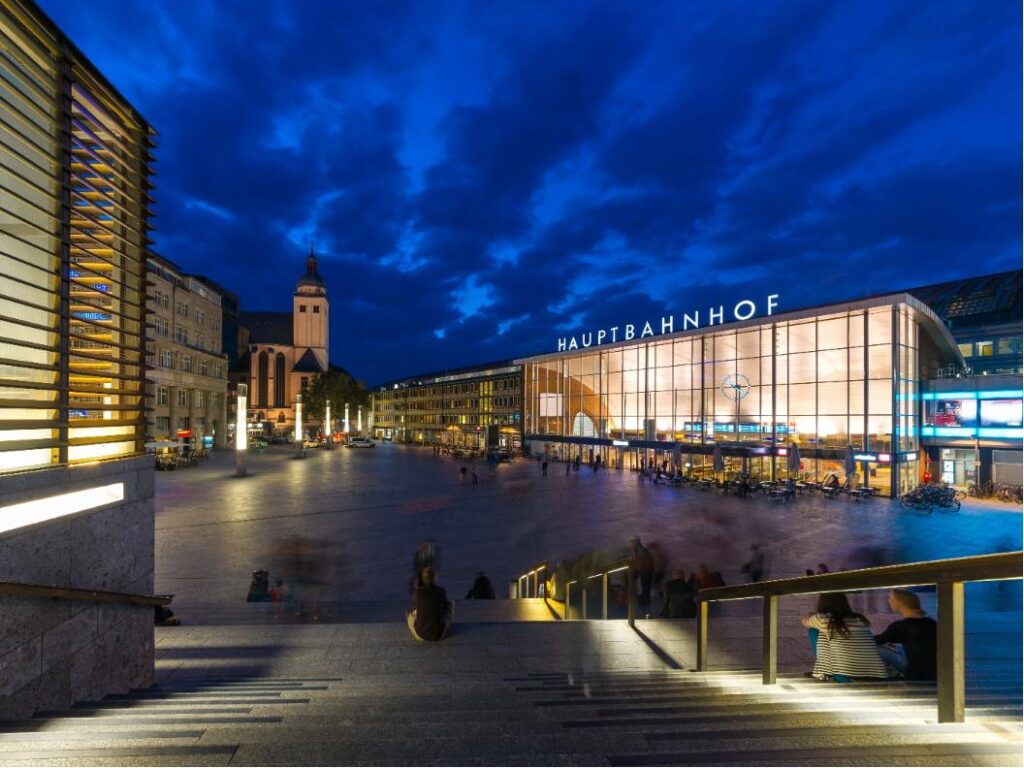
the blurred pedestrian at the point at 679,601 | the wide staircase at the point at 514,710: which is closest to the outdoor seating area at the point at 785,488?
the blurred pedestrian at the point at 679,601

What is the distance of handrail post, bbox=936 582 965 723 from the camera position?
3.23 m

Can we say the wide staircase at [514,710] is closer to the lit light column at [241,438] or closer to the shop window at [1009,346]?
the lit light column at [241,438]

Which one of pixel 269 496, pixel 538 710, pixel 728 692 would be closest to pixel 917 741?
pixel 728 692

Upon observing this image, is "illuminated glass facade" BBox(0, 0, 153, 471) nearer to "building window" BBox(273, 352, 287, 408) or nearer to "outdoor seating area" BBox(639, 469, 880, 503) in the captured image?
"outdoor seating area" BBox(639, 469, 880, 503)

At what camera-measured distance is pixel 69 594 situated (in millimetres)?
4934

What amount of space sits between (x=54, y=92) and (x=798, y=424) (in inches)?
1607

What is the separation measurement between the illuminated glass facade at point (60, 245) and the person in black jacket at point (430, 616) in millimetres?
4282

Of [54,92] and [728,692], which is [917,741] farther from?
[54,92]

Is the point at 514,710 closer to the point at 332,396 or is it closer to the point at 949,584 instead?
the point at 949,584

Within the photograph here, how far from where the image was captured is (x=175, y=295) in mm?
60656

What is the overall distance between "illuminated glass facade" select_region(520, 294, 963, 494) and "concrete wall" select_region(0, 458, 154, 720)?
37.1 metres

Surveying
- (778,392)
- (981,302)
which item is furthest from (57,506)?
(981,302)

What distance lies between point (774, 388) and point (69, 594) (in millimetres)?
41233

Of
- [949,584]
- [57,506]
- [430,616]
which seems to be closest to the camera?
[949,584]
